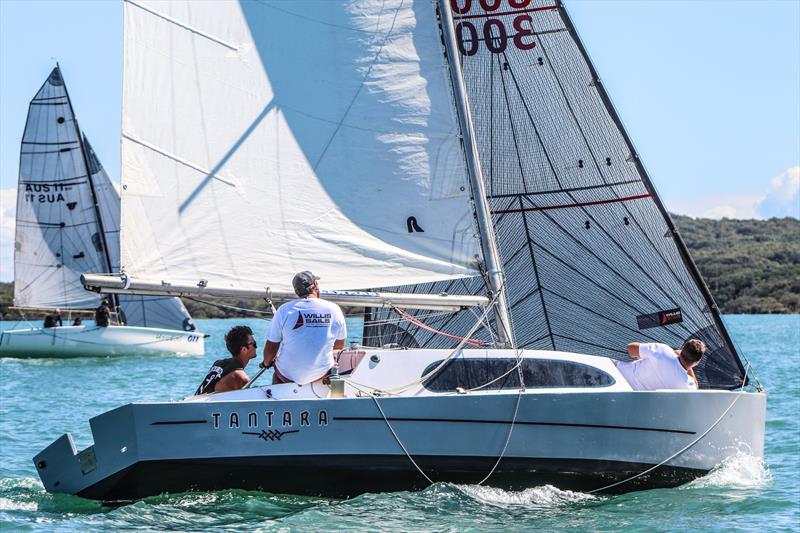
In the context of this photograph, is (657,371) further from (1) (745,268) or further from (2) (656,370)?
(1) (745,268)

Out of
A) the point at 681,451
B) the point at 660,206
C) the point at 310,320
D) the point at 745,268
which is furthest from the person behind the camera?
the point at 745,268

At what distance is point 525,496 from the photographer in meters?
10.4

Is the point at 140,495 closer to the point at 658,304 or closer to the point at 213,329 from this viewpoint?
the point at 658,304

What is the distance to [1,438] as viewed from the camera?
16328mm

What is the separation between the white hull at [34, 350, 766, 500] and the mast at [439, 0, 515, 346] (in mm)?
1444

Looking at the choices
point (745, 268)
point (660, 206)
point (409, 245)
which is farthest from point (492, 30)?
point (745, 268)

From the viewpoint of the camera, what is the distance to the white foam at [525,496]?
10.2 meters

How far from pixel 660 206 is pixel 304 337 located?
5270 millimetres

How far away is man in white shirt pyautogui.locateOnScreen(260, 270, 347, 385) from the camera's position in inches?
407

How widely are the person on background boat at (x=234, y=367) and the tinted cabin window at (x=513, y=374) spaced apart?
62.7 inches

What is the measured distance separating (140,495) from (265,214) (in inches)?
122

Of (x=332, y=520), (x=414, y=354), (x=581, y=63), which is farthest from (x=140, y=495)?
(x=581, y=63)

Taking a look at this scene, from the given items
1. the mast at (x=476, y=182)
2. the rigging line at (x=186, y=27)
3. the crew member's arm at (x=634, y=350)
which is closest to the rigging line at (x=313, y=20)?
the rigging line at (x=186, y=27)

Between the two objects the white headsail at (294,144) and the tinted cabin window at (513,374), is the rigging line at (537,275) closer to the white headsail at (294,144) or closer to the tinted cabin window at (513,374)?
the white headsail at (294,144)
